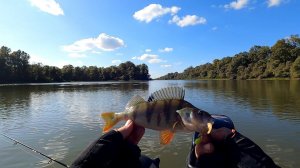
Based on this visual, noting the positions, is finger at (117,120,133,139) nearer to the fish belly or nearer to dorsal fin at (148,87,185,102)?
the fish belly

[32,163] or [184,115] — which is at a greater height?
[184,115]

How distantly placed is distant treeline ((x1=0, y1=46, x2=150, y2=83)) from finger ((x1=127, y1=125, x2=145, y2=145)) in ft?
423

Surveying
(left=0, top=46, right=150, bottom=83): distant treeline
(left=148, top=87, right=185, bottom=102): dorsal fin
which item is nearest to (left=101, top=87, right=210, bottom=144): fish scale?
(left=148, top=87, right=185, bottom=102): dorsal fin

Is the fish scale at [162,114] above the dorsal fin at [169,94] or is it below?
below

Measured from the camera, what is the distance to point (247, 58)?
5950 inches

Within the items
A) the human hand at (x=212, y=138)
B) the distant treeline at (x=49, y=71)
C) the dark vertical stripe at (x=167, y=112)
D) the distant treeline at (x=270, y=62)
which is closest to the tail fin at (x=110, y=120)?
the dark vertical stripe at (x=167, y=112)

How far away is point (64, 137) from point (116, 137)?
42.2ft

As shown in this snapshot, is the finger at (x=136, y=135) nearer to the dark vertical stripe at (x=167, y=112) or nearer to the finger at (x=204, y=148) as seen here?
the dark vertical stripe at (x=167, y=112)

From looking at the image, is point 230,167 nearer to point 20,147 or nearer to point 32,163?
point 32,163

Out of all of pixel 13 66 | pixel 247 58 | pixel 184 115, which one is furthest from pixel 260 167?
pixel 247 58

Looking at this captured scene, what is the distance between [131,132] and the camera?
3.15 meters

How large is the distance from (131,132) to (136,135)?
7 centimetres

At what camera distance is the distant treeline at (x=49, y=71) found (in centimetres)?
12400

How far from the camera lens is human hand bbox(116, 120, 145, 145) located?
3056mm
